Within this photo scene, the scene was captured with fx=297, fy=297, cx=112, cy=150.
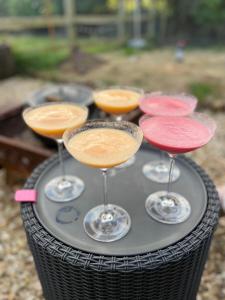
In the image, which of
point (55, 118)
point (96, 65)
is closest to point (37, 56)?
point (96, 65)

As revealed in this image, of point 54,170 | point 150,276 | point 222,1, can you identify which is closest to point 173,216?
point 150,276

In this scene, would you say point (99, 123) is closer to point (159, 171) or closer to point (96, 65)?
point (159, 171)

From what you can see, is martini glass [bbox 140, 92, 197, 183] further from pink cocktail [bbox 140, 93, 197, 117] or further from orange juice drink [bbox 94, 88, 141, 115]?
orange juice drink [bbox 94, 88, 141, 115]

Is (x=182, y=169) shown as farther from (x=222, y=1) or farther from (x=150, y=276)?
(x=222, y=1)

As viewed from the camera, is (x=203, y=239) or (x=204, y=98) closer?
(x=203, y=239)

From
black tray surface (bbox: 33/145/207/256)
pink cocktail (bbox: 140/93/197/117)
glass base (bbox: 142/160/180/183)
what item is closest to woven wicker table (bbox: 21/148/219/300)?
black tray surface (bbox: 33/145/207/256)
